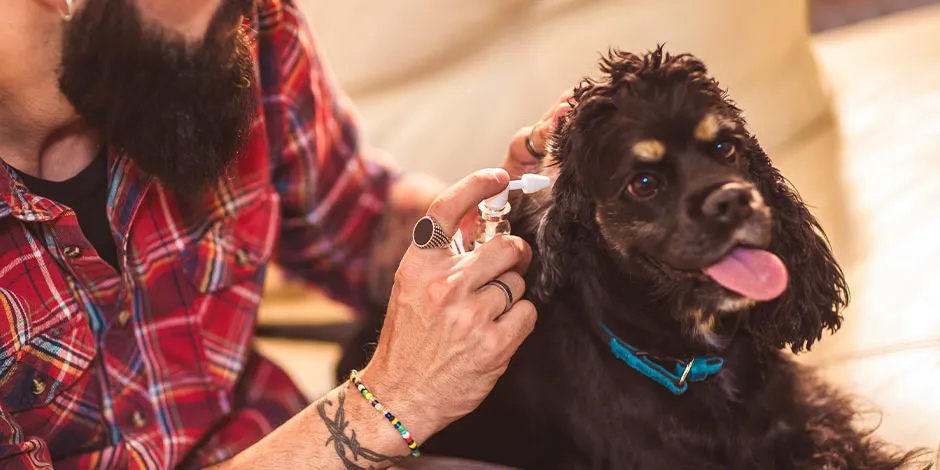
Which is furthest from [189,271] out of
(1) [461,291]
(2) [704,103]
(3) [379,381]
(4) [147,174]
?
(2) [704,103]

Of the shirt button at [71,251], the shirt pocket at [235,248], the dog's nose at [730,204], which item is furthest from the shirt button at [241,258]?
the dog's nose at [730,204]

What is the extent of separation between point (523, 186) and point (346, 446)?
520 millimetres

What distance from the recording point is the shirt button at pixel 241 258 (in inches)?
72.6

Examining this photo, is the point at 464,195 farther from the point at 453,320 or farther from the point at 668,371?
the point at 668,371

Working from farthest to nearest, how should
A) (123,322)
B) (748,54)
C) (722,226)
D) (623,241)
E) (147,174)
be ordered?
1. (748,54)
2. (123,322)
3. (147,174)
4. (623,241)
5. (722,226)

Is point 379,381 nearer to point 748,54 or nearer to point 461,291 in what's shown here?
point 461,291

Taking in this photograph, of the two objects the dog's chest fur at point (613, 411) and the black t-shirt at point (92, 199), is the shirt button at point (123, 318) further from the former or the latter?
the dog's chest fur at point (613, 411)

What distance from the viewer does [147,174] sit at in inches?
61.8

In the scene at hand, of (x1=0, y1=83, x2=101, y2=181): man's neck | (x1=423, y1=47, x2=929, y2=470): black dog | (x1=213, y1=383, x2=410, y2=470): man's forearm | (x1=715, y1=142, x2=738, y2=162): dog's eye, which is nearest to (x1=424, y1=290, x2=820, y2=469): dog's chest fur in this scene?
(x1=423, y1=47, x2=929, y2=470): black dog

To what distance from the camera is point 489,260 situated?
1326 millimetres

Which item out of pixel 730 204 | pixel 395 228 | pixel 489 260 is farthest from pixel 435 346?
pixel 395 228

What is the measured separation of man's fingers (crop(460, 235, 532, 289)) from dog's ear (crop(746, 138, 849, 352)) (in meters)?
0.39

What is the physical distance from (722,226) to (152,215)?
1.10 metres

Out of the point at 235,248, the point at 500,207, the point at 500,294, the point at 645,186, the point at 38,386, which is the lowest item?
the point at 38,386
